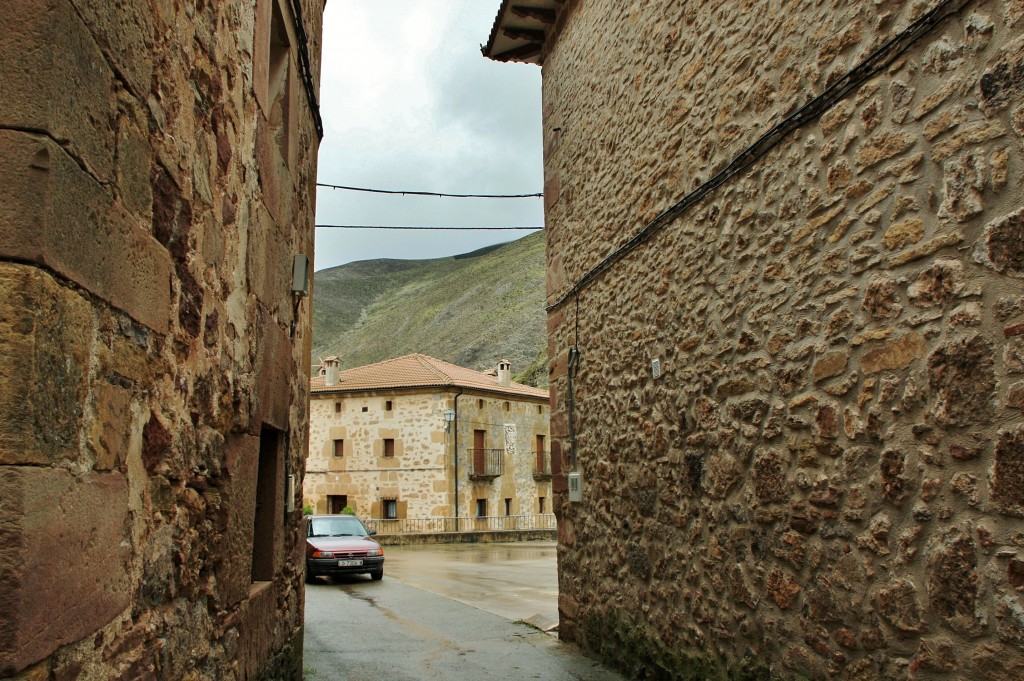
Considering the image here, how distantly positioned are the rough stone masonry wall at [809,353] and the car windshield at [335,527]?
29.5ft

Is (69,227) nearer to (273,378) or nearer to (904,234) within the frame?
(273,378)

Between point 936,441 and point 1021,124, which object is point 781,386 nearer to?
point 936,441

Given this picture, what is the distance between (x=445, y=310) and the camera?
79.9 meters

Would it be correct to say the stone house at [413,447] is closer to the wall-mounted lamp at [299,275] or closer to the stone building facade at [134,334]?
the wall-mounted lamp at [299,275]

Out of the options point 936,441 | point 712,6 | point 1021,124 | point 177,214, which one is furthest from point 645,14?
point 177,214

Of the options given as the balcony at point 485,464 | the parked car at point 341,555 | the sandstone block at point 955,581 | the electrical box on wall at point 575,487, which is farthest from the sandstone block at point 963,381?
the balcony at point 485,464

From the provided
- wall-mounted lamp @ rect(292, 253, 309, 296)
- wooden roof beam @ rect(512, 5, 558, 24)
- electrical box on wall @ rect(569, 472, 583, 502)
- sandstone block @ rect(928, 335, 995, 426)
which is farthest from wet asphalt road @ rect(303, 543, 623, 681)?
wooden roof beam @ rect(512, 5, 558, 24)

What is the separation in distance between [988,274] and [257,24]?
311 centimetres

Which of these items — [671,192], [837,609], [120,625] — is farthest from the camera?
[671,192]

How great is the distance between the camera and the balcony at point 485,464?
104 ft

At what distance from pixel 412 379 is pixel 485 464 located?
441 centimetres

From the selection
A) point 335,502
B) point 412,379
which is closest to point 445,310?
point 412,379

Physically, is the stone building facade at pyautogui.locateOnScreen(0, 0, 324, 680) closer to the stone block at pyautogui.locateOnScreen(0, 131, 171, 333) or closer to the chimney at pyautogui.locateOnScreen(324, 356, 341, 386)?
the stone block at pyautogui.locateOnScreen(0, 131, 171, 333)

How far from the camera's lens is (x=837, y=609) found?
11.7 feet
